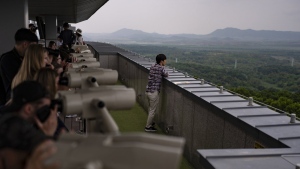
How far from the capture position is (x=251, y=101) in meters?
5.95

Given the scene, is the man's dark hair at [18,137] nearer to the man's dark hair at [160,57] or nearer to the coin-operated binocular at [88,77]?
the coin-operated binocular at [88,77]

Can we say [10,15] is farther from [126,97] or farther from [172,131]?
[126,97]

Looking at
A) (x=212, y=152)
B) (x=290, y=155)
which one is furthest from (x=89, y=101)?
(x=290, y=155)

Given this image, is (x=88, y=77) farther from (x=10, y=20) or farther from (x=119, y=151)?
(x=10, y=20)

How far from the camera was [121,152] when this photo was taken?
1.15 metres

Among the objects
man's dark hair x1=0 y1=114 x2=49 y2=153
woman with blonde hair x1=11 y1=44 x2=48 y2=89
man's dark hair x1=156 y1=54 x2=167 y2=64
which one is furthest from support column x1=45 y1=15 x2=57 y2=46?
man's dark hair x1=0 y1=114 x2=49 y2=153

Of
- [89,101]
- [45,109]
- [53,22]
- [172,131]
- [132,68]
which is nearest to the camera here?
[89,101]

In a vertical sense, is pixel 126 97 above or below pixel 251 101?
above

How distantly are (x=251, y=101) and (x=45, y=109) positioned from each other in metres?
4.18

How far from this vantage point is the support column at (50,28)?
96.5 feet

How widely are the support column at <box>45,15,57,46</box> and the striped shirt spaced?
69.6ft

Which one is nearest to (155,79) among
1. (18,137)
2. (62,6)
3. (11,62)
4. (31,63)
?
(11,62)

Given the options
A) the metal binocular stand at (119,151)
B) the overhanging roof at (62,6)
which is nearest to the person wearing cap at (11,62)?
the metal binocular stand at (119,151)

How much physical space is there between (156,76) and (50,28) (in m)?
23.1
